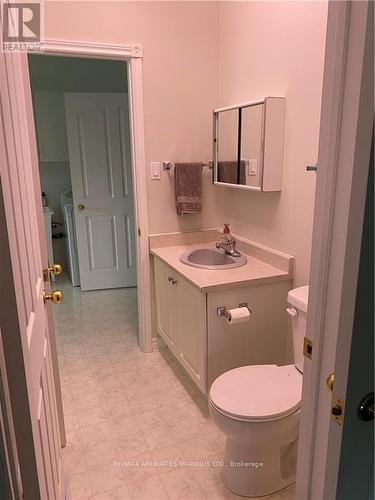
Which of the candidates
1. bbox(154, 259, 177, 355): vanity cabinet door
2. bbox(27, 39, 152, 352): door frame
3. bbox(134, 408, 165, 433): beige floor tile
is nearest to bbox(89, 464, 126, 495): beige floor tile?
bbox(134, 408, 165, 433): beige floor tile

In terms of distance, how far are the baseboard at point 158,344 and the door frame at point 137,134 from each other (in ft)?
0.11

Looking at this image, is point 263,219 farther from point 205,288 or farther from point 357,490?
point 357,490

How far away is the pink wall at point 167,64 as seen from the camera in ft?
7.66

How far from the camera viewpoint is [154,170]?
2.66 metres

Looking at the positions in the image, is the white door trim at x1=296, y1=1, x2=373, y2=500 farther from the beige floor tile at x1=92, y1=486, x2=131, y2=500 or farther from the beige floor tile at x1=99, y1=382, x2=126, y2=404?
the beige floor tile at x1=99, y1=382, x2=126, y2=404

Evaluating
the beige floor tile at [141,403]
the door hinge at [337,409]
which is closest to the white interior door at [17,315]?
the door hinge at [337,409]

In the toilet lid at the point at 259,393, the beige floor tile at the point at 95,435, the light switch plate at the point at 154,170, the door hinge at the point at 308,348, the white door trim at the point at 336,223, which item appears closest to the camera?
the white door trim at the point at 336,223

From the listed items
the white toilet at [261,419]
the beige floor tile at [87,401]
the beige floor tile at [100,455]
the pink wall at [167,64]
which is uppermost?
the pink wall at [167,64]

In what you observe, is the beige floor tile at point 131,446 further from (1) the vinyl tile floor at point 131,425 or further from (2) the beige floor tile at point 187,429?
(2) the beige floor tile at point 187,429

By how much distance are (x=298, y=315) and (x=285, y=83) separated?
1221 mm

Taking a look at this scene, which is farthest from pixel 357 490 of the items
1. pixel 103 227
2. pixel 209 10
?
pixel 103 227

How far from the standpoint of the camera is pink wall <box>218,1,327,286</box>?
1896 mm

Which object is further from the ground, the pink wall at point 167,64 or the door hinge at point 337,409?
the pink wall at point 167,64

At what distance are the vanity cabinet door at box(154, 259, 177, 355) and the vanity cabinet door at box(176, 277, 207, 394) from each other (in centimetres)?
9
